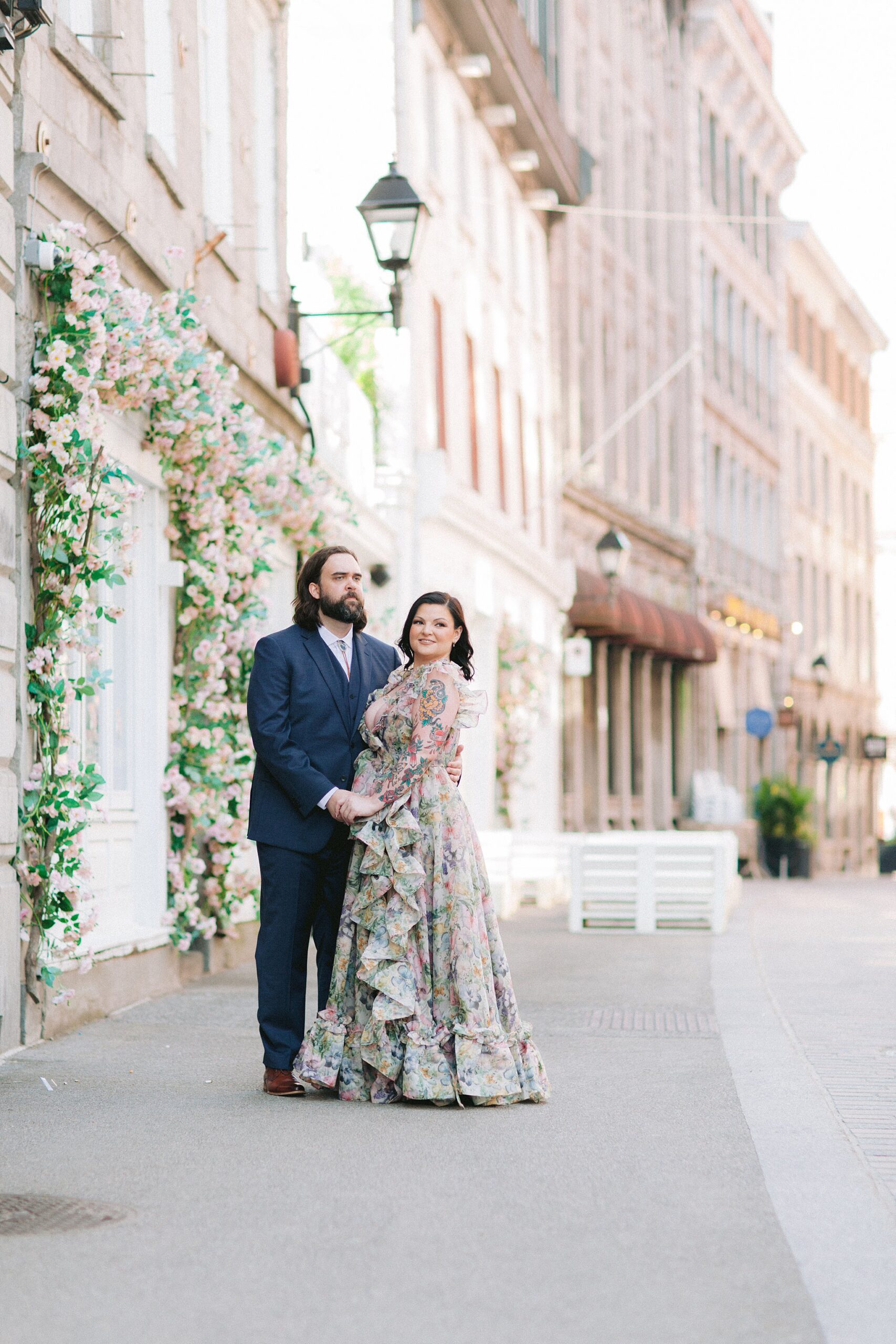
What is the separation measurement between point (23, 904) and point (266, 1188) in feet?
10.3

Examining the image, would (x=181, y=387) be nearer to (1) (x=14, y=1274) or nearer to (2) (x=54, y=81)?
(2) (x=54, y=81)

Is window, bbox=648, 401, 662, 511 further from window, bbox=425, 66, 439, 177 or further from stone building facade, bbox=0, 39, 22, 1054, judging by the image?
stone building facade, bbox=0, 39, 22, 1054

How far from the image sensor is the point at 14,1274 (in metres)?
4.29

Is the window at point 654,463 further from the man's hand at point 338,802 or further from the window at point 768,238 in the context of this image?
the man's hand at point 338,802

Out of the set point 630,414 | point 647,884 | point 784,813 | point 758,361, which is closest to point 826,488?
point 758,361

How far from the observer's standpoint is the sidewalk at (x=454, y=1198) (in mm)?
4027

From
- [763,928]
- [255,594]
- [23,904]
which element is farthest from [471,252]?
[23,904]

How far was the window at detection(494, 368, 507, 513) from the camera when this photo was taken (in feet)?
76.8

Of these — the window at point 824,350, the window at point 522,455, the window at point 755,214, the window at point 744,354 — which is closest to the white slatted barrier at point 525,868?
the window at point 522,455

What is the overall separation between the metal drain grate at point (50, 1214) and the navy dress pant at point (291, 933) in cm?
178

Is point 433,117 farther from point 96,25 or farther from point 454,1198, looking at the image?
point 454,1198

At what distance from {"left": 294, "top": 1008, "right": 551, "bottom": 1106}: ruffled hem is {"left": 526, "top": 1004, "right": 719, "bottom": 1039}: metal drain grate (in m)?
2.12

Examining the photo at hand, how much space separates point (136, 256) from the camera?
988 centimetres

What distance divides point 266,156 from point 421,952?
903cm
